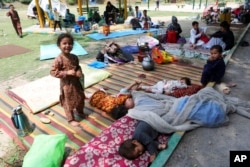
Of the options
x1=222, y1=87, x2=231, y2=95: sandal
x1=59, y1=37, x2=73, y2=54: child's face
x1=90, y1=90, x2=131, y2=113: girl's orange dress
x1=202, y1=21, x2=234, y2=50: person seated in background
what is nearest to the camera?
x1=59, y1=37, x2=73, y2=54: child's face

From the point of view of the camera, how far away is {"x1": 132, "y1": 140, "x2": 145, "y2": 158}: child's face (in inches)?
104

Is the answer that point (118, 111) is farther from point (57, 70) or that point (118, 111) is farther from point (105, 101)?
point (57, 70)

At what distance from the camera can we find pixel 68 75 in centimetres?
318

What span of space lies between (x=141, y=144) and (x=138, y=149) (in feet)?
0.30

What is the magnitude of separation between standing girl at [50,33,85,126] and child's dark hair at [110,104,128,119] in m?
0.55

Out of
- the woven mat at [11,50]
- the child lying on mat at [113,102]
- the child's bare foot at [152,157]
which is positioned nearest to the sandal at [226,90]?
the child lying on mat at [113,102]

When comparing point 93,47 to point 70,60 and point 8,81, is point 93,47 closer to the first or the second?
point 8,81

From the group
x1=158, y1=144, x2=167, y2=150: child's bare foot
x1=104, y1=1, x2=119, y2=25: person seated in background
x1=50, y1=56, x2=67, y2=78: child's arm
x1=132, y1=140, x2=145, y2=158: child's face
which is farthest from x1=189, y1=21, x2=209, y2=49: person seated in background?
x1=104, y1=1, x2=119, y2=25: person seated in background

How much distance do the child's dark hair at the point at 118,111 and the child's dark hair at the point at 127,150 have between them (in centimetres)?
91

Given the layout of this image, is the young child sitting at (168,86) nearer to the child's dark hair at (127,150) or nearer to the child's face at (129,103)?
the child's face at (129,103)

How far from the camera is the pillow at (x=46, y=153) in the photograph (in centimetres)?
250

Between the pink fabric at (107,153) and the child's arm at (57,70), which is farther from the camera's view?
the child's arm at (57,70)

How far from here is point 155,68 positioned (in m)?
5.98

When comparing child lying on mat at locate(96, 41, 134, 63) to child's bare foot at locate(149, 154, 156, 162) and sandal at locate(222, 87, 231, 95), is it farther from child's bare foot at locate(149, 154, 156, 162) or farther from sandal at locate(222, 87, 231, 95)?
child's bare foot at locate(149, 154, 156, 162)
